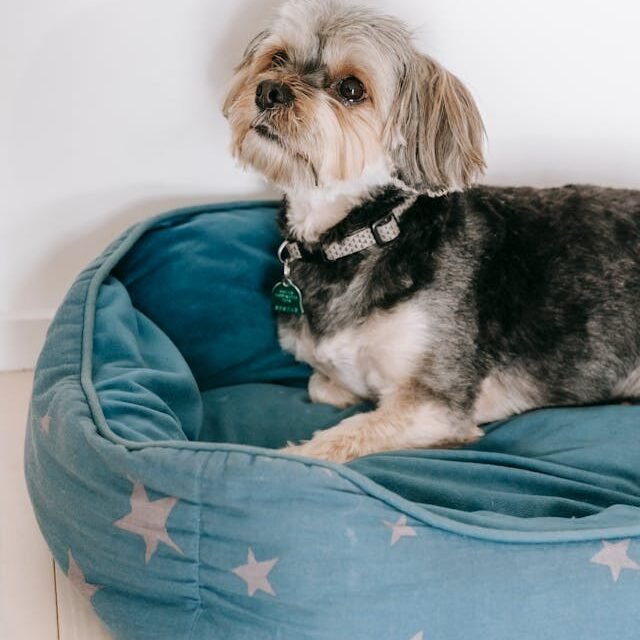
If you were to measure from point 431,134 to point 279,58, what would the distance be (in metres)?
0.36

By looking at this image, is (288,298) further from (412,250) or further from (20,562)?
(20,562)

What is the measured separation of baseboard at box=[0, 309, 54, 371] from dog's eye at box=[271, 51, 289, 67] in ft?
3.60

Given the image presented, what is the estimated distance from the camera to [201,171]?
7.79 feet

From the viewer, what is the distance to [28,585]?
179 cm

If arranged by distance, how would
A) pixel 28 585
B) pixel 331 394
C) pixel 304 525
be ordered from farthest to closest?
1. pixel 331 394
2. pixel 28 585
3. pixel 304 525

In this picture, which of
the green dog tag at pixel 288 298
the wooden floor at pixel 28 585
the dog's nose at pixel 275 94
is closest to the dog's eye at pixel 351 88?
the dog's nose at pixel 275 94

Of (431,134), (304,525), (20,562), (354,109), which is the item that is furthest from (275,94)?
(20,562)

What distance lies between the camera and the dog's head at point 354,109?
1676mm

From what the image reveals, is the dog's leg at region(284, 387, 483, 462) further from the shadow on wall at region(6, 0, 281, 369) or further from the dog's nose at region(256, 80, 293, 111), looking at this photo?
the shadow on wall at region(6, 0, 281, 369)

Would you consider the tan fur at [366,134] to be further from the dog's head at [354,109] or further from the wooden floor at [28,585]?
the wooden floor at [28,585]

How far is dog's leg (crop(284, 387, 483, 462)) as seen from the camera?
1844mm

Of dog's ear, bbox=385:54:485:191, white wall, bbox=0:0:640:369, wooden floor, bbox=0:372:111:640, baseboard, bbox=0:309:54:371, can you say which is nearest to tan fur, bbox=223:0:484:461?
dog's ear, bbox=385:54:485:191

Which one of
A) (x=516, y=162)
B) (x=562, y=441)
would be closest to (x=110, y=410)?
(x=562, y=441)

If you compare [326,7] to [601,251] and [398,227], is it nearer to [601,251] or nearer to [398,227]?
[398,227]
